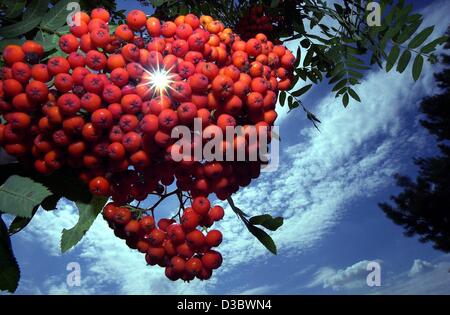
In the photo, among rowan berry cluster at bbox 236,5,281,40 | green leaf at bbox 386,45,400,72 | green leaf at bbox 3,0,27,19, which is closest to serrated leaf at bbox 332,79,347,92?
green leaf at bbox 386,45,400,72

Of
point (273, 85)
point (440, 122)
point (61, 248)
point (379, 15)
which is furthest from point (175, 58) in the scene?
point (440, 122)

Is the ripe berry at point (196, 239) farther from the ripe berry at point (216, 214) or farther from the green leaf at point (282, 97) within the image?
the green leaf at point (282, 97)

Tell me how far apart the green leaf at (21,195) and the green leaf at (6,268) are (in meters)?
0.11

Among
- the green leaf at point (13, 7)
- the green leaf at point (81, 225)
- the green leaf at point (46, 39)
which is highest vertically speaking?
the green leaf at point (13, 7)

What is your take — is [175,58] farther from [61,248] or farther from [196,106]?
[61,248]

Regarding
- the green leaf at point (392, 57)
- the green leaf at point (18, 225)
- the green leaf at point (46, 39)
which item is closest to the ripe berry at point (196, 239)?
the green leaf at point (18, 225)

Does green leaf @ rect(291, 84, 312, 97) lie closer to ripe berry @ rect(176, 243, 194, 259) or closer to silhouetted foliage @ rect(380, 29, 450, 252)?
ripe berry @ rect(176, 243, 194, 259)

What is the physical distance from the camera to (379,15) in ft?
6.61

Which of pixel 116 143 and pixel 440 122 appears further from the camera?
pixel 440 122

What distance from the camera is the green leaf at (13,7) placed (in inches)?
59.4

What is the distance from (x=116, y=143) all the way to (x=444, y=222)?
55.7 feet

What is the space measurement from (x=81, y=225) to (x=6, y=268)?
0.28 metres

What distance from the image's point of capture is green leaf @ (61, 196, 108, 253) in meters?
1.50

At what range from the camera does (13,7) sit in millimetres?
1513
